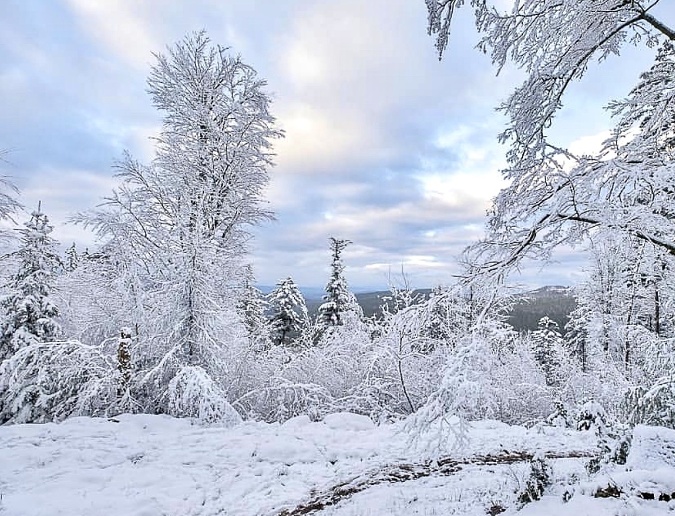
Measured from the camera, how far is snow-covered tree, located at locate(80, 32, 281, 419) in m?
9.45

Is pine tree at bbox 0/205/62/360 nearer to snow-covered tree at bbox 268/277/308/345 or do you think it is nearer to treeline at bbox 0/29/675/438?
treeline at bbox 0/29/675/438

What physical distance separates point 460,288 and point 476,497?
2.66m

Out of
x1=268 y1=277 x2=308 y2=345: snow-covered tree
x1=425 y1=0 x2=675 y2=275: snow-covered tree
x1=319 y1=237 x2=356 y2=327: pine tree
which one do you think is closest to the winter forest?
x1=425 y1=0 x2=675 y2=275: snow-covered tree

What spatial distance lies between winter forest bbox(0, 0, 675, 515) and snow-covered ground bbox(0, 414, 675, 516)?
0.07m

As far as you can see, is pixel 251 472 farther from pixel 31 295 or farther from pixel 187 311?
pixel 31 295

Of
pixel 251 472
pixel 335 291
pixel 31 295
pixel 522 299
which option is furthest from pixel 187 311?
pixel 335 291

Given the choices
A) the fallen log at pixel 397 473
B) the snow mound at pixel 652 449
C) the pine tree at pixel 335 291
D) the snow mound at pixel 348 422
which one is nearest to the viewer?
the snow mound at pixel 652 449

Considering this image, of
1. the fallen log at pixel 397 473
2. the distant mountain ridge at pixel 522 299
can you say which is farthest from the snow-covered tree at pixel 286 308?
the fallen log at pixel 397 473

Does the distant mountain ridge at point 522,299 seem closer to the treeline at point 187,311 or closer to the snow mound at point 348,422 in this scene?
the treeline at point 187,311

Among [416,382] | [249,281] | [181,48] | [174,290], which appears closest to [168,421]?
[174,290]

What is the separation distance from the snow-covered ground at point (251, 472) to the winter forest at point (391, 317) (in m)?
0.07

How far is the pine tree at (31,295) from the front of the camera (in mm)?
10109

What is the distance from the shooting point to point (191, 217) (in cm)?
1012

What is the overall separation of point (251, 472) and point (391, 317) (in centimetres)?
348
